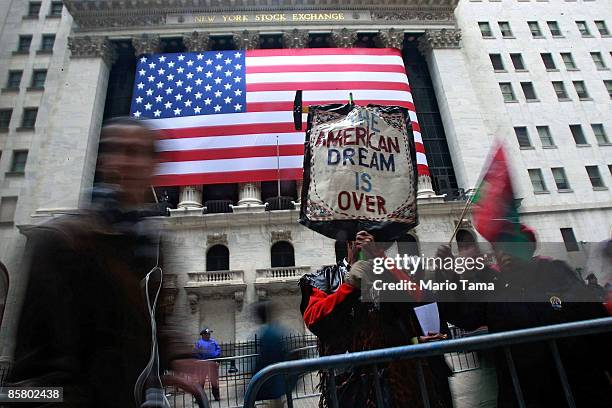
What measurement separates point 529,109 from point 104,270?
3097 centimetres

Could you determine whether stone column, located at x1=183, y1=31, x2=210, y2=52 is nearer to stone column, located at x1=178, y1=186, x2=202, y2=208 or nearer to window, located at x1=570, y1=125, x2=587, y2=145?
stone column, located at x1=178, y1=186, x2=202, y2=208

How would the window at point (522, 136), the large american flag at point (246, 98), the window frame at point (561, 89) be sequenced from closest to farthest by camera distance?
the large american flag at point (246, 98), the window at point (522, 136), the window frame at point (561, 89)

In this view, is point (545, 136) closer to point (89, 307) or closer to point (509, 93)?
point (509, 93)

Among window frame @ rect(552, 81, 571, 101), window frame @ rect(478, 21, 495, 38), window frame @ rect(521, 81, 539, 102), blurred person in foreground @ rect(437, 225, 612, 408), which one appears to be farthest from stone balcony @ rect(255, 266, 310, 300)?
window frame @ rect(478, 21, 495, 38)

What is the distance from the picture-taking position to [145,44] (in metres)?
25.8

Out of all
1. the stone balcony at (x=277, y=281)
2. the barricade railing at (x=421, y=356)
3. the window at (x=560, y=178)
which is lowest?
the barricade railing at (x=421, y=356)

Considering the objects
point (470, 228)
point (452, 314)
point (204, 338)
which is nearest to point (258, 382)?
point (452, 314)

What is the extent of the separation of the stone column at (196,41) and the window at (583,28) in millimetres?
29509

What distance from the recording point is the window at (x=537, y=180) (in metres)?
24.5

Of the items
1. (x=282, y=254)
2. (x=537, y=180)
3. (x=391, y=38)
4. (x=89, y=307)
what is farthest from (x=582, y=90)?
(x=89, y=307)

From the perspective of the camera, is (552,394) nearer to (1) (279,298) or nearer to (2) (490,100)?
(1) (279,298)

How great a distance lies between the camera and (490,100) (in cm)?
2694

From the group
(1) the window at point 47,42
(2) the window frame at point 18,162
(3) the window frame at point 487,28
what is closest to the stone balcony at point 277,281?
(2) the window frame at point 18,162

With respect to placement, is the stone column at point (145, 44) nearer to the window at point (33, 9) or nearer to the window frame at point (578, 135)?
the window at point (33, 9)
